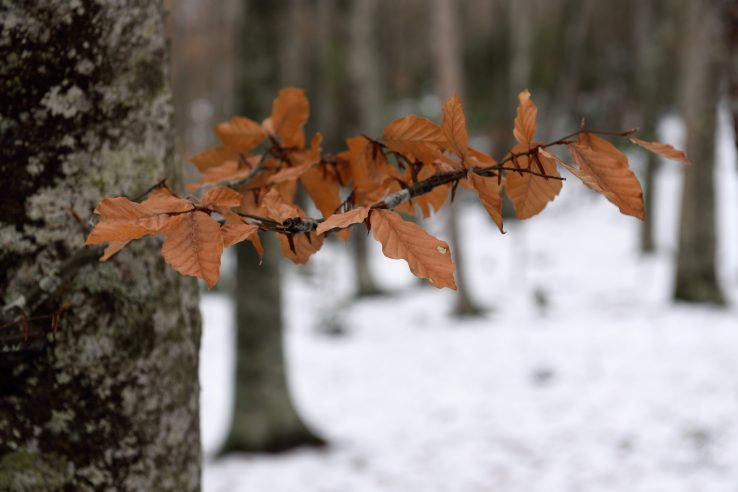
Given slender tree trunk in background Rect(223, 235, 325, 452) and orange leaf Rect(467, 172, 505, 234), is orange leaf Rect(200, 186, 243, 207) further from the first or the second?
slender tree trunk in background Rect(223, 235, 325, 452)

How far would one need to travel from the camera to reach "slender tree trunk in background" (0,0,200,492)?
1042 millimetres

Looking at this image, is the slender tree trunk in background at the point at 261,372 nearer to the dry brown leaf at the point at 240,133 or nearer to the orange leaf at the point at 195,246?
the dry brown leaf at the point at 240,133

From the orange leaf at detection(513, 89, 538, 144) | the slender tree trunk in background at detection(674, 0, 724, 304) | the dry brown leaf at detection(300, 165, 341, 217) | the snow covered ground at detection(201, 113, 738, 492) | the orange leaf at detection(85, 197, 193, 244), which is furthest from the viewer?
the slender tree trunk in background at detection(674, 0, 724, 304)

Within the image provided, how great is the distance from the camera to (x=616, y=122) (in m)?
21.0

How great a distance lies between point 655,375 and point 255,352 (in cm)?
359

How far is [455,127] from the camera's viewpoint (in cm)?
96

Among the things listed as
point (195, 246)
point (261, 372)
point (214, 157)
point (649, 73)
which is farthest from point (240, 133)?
point (649, 73)

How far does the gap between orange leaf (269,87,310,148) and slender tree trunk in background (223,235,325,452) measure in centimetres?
383

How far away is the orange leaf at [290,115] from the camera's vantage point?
1222mm

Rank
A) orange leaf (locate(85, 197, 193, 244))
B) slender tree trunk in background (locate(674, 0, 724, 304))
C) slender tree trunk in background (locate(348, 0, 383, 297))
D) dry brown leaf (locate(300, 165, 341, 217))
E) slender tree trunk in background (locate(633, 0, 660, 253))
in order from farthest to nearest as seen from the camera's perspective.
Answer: slender tree trunk in background (locate(633, 0, 660, 253)) → slender tree trunk in background (locate(348, 0, 383, 297)) → slender tree trunk in background (locate(674, 0, 724, 304)) → dry brown leaf (locate(300, 165, 341, 217)) → orange leaf (locate(85, 197, 193, 244))

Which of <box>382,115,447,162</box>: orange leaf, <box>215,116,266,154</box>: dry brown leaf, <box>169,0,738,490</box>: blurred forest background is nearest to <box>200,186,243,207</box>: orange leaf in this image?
<box>382,115,447,162</box>: orange leaf

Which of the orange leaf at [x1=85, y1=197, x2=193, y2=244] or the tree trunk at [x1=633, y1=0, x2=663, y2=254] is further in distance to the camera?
the tree trunk at [x1=633, y1=0, x2=663, y2=254]

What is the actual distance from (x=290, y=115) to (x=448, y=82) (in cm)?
837

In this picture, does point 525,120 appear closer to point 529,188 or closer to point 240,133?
point 529,188
